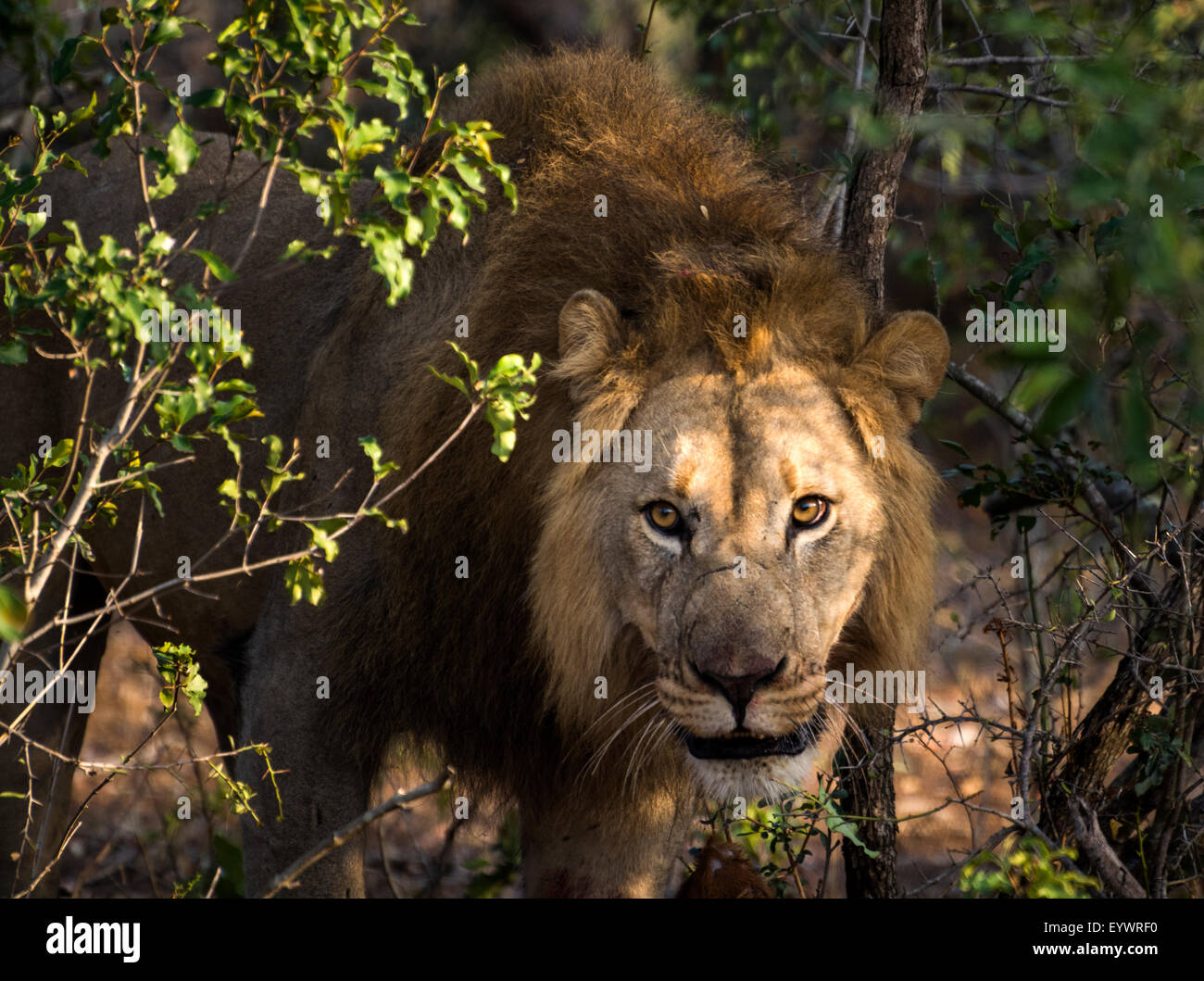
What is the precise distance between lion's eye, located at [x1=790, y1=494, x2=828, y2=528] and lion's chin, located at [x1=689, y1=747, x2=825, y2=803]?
0.62 meters

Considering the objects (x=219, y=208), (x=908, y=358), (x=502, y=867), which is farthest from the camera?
(x=502, y=867)

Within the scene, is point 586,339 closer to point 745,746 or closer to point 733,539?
point 733,539

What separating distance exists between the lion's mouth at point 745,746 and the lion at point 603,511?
1 centimetres

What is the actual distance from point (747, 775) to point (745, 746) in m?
0.09

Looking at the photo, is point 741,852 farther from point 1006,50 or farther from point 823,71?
point 1006,50

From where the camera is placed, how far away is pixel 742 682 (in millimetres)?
3314

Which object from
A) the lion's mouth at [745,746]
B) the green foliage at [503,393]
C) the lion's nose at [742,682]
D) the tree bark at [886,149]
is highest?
the tree bark at [886,149]

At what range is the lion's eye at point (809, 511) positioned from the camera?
3.55 meters

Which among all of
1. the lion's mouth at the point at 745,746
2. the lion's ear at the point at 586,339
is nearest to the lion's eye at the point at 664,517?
the lion's ear at the point at 586,339

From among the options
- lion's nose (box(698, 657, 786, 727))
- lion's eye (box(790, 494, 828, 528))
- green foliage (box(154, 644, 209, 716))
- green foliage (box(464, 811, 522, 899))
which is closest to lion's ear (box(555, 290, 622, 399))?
lion's eye (box(790, 494, 828, 528))

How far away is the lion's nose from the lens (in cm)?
329

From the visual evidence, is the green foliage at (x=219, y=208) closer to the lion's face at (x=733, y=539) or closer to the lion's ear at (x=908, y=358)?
the lion's face at (x=733, y=539)

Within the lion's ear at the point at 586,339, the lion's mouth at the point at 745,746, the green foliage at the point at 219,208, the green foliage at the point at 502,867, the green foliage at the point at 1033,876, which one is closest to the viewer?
the green foliage at the point at 219,208

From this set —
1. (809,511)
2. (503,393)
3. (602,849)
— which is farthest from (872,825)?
(503,393)
